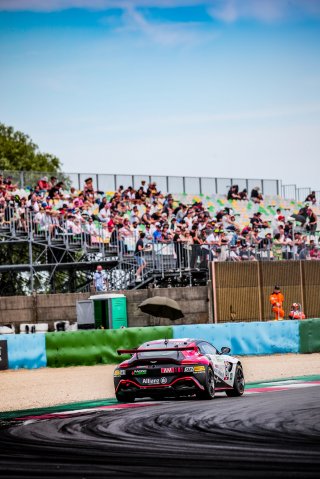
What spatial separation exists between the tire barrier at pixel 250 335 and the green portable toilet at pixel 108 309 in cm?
361

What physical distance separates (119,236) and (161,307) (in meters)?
3.68

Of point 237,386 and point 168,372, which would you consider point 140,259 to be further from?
point 168,372

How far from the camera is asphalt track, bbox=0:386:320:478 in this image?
29.1 ft

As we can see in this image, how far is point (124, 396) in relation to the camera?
1697 centimetres

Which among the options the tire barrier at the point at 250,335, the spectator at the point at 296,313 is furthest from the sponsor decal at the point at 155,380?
the spectator at the point at 296,313

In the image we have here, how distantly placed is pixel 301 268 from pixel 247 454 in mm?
26358

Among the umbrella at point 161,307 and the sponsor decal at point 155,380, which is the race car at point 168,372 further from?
the umbrella at point 161,307

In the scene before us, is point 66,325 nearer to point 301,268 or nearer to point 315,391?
point 301,268

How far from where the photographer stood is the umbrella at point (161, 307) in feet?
102

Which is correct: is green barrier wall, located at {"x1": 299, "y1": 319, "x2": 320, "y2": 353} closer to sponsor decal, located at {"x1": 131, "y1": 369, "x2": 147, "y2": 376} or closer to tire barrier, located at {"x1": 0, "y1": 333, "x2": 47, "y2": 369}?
tire barrier, located at {"x1": 0, "y1": 333, "x2": 47, "y2": 369}

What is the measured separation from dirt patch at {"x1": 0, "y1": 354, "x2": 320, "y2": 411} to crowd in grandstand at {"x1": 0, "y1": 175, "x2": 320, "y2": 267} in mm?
6031

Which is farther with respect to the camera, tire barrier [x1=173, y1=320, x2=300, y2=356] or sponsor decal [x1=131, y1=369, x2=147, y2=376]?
tire barrier [x1=173, y1=320, x2=300, y2=356]

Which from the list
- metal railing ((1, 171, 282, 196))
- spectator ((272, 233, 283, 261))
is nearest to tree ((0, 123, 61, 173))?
metal railing ((1, 171, 282, 196))

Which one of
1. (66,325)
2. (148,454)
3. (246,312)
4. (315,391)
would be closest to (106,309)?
(66,325)
